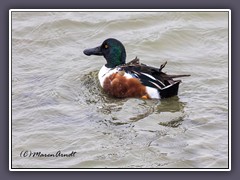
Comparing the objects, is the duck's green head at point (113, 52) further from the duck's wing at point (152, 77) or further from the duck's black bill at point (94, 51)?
the duck's wing at point (152, 77)

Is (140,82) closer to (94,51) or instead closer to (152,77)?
(152,77)

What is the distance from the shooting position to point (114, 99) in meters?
11.5

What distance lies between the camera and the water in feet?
31.6

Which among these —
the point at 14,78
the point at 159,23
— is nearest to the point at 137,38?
the point at 159,23

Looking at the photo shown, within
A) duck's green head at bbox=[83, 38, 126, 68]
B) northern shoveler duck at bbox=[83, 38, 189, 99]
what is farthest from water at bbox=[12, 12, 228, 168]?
duck's green head at bbox=[83, 38, 126, 68]

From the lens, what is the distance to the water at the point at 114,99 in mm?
9625

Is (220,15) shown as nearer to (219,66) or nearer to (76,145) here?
(219,66)

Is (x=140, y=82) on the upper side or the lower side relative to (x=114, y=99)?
upper

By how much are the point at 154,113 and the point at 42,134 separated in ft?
5.71

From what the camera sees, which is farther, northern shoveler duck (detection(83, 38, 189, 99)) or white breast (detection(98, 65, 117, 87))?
white breast (detection(98, 65, 117, 87))

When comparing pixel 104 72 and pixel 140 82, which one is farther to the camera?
pixel 104 72

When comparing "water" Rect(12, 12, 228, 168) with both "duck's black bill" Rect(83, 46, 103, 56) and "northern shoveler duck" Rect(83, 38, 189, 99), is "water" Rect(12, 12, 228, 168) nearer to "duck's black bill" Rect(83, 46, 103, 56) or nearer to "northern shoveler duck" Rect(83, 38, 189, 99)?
"northern shoveler duck" Rect(83, 38, 189, 99)

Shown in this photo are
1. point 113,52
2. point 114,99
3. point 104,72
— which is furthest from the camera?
point 113,52

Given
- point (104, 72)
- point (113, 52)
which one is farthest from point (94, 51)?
point (104, 72)
